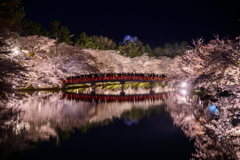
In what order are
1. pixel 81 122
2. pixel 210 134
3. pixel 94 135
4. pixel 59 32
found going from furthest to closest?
pixel 59 32 → pixel 81 122 → pixel 94 135 → pixel 210 134

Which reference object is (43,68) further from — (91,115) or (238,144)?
(238,144)

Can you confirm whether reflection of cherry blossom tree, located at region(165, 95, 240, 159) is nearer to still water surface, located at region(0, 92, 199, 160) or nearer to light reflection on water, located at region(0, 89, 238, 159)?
light reflection on water, located at region(0, 89, 238, 159)

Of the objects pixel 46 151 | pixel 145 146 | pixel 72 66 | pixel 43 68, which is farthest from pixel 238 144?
pixel 72 66

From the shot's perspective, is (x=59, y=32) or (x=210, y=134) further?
(x=59, y=32)

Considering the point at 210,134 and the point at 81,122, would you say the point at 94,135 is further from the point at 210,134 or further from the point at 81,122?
the point at 210,134

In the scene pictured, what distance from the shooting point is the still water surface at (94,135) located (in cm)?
1025

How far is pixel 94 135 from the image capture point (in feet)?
42.8

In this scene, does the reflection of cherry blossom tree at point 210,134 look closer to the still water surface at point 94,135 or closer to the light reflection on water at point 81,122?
the light reflection on water at point 81,122

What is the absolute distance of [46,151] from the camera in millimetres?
10305

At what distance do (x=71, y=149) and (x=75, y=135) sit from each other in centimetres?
213

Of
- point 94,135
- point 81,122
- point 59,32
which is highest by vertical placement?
point 59,32

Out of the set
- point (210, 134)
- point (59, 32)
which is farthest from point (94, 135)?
point (59, 32)

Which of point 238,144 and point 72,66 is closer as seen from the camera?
point 238,144

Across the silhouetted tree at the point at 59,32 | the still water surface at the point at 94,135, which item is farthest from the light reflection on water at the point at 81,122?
the silhouetted tree at the point at 59,32
